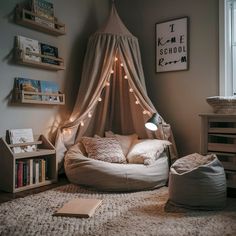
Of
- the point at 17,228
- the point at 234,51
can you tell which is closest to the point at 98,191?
the point at 17,228

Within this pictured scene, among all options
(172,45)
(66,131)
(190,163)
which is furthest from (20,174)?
(172,45)

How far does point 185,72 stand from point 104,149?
1.33 meters

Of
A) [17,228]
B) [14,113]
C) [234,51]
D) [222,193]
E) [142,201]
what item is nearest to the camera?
[17,228]

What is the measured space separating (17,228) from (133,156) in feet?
4.57

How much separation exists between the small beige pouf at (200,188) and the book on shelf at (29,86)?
5.18ft

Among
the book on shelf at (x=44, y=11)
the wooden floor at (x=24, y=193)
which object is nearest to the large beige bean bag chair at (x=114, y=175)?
the wooden floor at (x=24, y=193)

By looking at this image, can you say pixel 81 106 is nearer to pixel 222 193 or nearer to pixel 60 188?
pixel 60 188

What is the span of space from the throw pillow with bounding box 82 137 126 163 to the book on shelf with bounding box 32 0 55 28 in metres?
1.29

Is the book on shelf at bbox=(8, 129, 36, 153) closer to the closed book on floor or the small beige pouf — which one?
the closed book on floor

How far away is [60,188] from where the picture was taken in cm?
252

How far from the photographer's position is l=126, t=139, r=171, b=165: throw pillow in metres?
2.66

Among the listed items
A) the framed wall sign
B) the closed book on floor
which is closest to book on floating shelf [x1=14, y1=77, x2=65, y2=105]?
the closed book on floor

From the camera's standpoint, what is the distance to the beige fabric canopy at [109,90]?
9.82ft

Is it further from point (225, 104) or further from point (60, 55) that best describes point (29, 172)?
point (225, 104)
